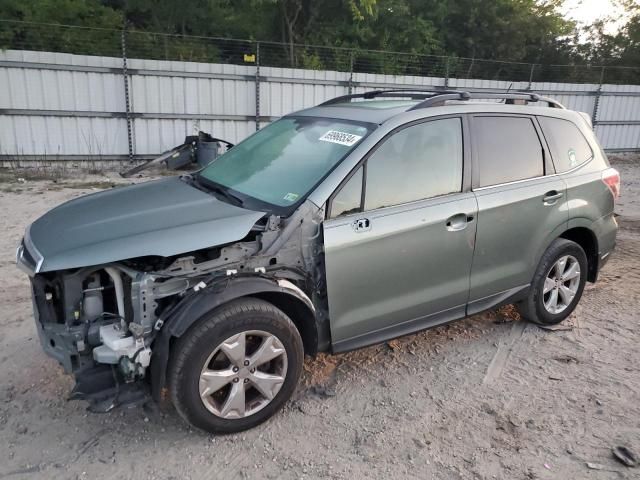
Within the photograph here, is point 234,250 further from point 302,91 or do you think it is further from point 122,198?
point 302,91

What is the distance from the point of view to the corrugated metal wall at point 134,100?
10734mm

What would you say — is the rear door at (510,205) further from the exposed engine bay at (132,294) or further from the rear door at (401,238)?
the exposed engine bay at (132,294)

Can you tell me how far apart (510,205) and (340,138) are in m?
1.35

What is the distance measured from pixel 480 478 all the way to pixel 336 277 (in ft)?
4.29

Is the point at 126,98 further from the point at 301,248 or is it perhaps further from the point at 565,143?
the point at 301,248

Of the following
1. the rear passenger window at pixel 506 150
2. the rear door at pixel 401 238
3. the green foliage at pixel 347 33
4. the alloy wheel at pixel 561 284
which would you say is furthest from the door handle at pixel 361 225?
the green foliage at pixel 347 33

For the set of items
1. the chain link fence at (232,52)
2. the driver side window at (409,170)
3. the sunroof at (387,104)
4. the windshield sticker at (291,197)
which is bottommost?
the windshield sticker at (291,197)

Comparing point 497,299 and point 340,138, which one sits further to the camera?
point 497,299

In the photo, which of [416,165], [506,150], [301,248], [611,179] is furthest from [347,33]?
[301,248]

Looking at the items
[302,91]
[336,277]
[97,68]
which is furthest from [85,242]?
[302,91]

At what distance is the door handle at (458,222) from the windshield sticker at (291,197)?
1035mm

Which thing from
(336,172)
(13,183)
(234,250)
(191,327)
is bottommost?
(13,183)

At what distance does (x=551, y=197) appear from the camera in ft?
13.3

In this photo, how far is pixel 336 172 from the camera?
3174 millimetres
